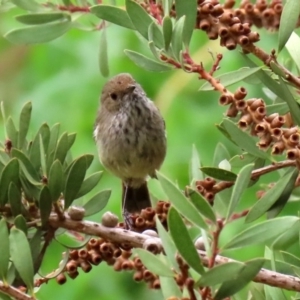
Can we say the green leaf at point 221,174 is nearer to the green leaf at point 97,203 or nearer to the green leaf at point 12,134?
the green leaf at point 97,203

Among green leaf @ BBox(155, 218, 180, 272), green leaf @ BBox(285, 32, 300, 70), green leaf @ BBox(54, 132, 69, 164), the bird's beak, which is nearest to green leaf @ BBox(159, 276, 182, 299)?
green leaf @ BBox(155, 218, 180, 272)

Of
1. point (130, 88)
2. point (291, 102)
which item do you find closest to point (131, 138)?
point (130, 88)

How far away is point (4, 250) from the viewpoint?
4.82ft

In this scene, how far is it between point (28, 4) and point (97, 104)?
71.7 inches

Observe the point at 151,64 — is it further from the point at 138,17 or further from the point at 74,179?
the point at 74,179

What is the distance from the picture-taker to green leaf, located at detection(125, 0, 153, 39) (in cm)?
165

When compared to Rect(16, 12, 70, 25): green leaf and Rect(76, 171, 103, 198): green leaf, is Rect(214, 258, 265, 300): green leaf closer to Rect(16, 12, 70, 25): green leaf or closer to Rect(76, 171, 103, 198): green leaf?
Rect(76, 171, 103, 198): green leaf

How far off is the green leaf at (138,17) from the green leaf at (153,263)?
1.93 ft

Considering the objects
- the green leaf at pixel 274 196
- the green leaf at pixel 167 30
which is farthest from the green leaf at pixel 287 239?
the green leaf at pixel 167 30

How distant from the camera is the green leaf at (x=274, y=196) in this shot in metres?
1.47

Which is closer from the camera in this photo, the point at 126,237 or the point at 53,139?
the point at 126,237

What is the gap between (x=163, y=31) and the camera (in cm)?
164

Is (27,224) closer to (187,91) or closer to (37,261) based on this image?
(37,261)

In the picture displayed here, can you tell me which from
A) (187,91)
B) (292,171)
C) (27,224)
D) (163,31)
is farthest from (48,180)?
(187,91)
